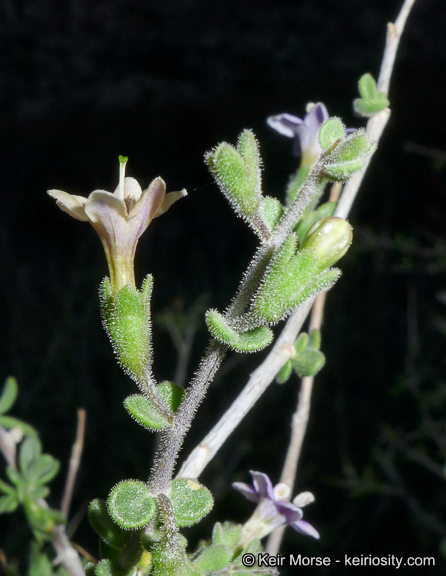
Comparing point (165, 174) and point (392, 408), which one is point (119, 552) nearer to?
point (392, 408)

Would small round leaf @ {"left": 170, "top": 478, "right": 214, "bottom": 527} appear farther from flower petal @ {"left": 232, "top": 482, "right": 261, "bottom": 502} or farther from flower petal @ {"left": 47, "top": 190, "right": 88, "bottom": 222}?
flower petal @ {"left": 47, "top": 190, "right": 88, "bottom": 222}

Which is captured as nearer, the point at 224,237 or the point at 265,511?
the point at 265,511

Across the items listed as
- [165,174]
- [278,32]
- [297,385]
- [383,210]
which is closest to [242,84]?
[278,32]

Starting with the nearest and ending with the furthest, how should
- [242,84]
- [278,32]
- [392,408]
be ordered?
[278,32], [242,84], [392,408]

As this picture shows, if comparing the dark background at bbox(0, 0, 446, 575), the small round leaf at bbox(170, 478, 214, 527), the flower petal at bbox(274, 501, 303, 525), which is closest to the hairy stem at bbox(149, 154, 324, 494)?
the small round leaf at bbox(170, 478, 214, 527)

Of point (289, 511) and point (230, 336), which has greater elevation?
point (230, 336)

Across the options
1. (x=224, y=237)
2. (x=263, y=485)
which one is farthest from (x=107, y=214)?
(x=224, y=237)

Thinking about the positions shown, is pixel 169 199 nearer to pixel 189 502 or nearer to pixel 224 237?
pixel 189 502
